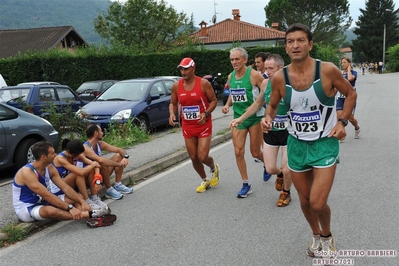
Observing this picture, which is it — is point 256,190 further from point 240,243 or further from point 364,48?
point 364,48

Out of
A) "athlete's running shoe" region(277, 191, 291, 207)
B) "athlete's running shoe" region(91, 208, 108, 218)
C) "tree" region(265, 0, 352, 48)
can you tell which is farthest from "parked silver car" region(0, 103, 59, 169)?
"tree" region(265, 0, 352, 48)

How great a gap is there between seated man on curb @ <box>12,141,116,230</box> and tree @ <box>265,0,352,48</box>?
6040 centimetres

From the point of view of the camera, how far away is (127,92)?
12.3 metres

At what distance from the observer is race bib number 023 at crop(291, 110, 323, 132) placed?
3.48 meters

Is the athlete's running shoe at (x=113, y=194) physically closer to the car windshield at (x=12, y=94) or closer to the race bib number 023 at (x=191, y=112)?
the race bib number 023 at (x=191, y=112)

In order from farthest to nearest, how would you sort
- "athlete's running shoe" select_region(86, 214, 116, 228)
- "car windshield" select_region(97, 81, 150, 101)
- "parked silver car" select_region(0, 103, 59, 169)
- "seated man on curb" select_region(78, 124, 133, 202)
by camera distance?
"car windshield" select_region(97, 81, 150, 101)
"parked silver car" select_region(0, 103, 59, 169)
"seated man on curb" select_region(78, 124, 133, 202)
"athlete's running shoe" select_region(86, 214, 116, 228)

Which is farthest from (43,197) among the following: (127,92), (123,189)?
(127,92)

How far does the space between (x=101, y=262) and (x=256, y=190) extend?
2834 mm

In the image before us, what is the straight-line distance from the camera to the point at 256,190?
20.2ft

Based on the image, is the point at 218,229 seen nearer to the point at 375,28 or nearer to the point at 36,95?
the point at 36,95

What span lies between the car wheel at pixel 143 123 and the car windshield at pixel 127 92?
0.59m

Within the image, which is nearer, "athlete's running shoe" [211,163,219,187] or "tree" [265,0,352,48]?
"athlete's running shoe" [211,163,219,187]

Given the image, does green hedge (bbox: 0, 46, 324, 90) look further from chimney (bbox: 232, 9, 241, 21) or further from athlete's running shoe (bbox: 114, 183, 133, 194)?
chimney (bbox: 232, 9, 241, 21)

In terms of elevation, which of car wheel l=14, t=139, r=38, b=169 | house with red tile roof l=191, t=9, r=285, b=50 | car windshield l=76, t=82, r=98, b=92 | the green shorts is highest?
house with red tile roof l=191, t=9, r=285, b=50
